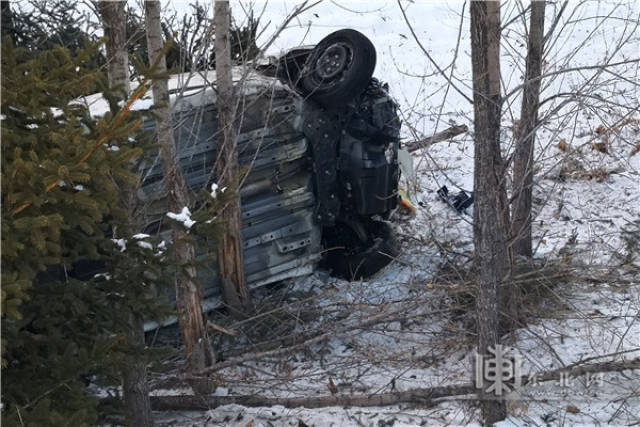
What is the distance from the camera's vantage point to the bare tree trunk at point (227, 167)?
17.9 ft

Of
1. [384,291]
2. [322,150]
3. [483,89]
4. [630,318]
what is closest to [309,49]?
[322,150]

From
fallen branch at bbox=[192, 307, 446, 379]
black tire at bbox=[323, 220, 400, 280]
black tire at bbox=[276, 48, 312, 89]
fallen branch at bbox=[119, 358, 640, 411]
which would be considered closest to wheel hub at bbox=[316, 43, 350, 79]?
black tire at bbox=[276, 48, 312, 89]

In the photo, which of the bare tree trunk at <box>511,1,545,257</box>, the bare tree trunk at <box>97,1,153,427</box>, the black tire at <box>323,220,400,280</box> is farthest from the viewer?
the black tire at <box>323,220,400,280</box>

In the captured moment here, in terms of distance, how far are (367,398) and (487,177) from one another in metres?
1.71

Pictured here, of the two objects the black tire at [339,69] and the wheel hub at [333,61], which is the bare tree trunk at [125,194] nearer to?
the black tire at [339,69]

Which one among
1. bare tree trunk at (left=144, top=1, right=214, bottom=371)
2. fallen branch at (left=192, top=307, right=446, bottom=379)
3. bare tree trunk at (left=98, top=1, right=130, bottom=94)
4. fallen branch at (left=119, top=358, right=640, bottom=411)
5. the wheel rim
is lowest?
fallen branch at (left=119, top=358, right=640, bottom=411)

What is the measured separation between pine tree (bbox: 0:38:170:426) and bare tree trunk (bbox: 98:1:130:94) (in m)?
0.56

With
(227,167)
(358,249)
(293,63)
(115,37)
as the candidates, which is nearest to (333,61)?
(293,63)

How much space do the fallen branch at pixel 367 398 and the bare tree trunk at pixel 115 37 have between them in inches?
85.5

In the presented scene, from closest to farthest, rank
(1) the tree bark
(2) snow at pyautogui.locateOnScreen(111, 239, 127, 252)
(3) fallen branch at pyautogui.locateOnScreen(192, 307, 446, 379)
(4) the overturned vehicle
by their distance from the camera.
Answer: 1. (2) snow at pyautogui.locateOnScreen(111, 239, 127, 252)
2. (1) the tree bark
3. (3) fallen branch at pyautogui.locateOnScreen(192, 307, 446, 379)
4. (4) the overturned vehicle

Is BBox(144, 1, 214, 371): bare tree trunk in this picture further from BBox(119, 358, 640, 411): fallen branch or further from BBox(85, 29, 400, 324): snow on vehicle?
BBox(85, 29, 400, 324): snow on vehicle

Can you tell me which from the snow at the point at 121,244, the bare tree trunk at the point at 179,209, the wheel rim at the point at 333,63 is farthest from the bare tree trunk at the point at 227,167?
the wheel rim at the point at 333,63

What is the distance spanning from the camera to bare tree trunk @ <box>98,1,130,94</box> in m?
4.65

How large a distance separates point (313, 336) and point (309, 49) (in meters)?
2.57
